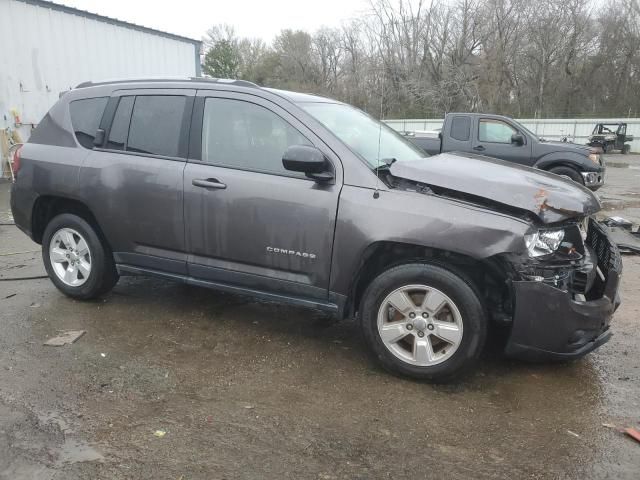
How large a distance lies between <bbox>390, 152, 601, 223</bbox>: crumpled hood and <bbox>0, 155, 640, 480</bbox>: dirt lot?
1140mm

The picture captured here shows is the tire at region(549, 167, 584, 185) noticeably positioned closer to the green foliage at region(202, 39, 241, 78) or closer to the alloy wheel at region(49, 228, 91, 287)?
the alloy wheel at region(49, 228, 91, 287)

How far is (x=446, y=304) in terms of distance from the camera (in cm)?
313

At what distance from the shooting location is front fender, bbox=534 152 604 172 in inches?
396

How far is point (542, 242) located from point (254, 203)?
1.87m

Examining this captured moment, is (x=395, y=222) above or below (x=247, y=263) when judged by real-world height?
above

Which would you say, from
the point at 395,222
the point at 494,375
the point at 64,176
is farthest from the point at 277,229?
the point at 64,176

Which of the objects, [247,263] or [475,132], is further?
[475,132]

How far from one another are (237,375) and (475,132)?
873 centimetres

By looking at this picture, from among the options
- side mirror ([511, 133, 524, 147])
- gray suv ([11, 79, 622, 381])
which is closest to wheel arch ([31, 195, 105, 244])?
gray suv ([11, 79, 622, 381])

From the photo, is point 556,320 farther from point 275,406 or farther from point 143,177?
point 143,177

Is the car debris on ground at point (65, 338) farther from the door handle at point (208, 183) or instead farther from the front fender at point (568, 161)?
the front fender at point (568, 161)

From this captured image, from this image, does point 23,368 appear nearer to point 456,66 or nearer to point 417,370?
point 417,370

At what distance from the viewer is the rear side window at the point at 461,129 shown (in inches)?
416

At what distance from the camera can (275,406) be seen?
9.87ft
